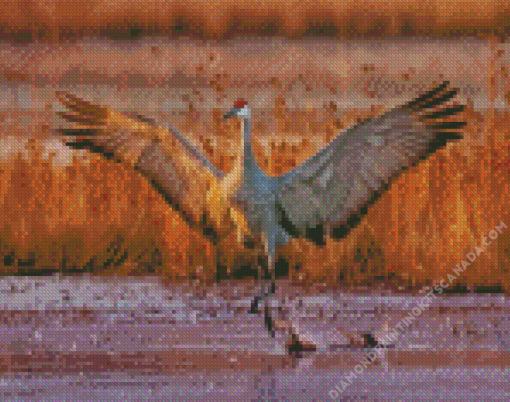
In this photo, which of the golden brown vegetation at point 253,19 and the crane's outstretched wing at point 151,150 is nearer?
the crane's outstretched wing at point 151,150

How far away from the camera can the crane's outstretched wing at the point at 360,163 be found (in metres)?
10.6

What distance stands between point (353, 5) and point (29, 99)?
314 inches

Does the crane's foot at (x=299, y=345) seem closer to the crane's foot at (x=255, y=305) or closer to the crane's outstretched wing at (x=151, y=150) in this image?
the crane's foot at (x=255, y=305)

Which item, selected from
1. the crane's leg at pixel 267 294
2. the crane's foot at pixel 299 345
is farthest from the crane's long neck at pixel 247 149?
the crane's foot at pixel 299 345

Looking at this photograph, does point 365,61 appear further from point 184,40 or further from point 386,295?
point 386,295

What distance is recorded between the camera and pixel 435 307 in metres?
10.8

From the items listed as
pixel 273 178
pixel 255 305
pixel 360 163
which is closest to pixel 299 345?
pixel 255 305

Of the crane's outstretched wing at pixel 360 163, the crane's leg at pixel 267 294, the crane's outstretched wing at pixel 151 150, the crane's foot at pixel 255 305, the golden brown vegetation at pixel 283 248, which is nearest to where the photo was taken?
the crane's leg at pixel 267 294

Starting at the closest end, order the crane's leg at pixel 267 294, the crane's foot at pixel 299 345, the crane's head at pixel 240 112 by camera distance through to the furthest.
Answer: the crane's foot at pixel 299 345 → the crane's leg at pixel 267 294 → the crane's head at pixel 240 112

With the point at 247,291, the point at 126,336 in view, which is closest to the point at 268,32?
the point at 247,291

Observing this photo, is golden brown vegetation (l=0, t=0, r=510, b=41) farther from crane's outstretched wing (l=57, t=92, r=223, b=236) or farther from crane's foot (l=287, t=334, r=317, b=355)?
crane's foot (l=287, t=334, r=317, b=355)

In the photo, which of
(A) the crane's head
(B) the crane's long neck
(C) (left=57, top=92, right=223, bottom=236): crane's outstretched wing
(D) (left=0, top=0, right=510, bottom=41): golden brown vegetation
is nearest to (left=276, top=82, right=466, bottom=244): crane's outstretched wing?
(B) the crane's long neck

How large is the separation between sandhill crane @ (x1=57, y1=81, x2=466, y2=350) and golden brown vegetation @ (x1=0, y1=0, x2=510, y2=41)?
1736cm

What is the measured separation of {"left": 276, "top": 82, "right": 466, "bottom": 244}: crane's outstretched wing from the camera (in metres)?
10.6
